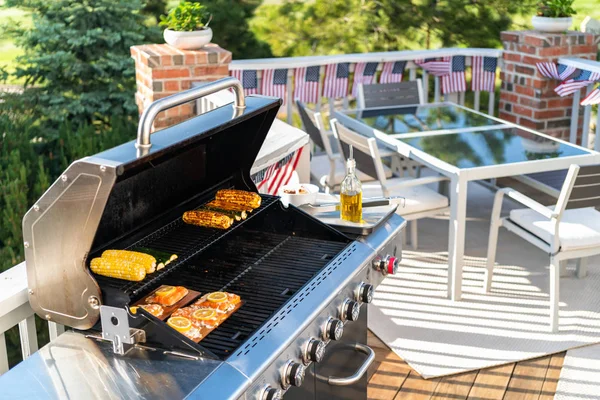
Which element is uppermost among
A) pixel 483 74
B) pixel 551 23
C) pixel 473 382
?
pixel 551 23

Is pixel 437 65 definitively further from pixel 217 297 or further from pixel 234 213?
pixel 217 297

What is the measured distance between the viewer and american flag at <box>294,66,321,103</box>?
632 centimetres

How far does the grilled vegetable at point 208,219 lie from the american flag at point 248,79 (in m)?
3.63

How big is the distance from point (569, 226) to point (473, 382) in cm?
110

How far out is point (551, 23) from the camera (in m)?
6.07

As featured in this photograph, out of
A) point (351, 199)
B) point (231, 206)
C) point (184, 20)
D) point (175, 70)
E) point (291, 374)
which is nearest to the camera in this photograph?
point (291, 374)

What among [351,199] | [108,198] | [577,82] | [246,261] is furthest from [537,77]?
[108,198]

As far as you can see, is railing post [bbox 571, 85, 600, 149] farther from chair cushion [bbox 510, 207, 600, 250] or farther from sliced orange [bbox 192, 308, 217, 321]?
sliced orange [bbox 192, 308, 217, 321]

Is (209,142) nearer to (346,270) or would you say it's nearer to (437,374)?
(346,270)

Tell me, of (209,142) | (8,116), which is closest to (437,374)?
(209,142)

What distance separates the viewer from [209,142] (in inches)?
98.0

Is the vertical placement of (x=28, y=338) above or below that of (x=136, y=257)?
below

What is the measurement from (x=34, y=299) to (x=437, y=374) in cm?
214

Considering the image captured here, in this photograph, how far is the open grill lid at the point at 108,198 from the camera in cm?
182
